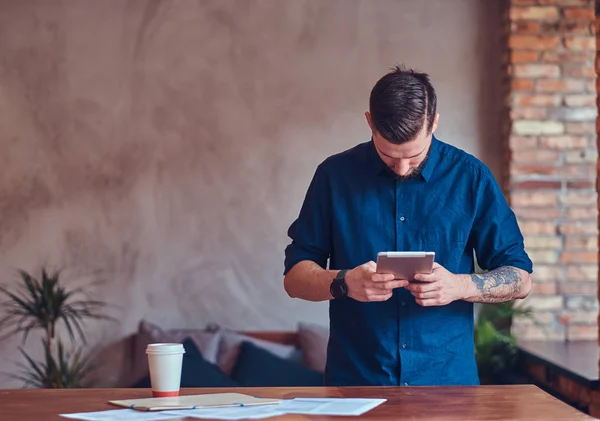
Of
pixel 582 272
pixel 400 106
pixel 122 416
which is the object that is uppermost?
pixel 400 106

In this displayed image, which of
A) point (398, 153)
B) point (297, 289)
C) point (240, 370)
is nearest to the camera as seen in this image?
point (398, 153)

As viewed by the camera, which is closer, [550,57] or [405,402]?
[405,402]

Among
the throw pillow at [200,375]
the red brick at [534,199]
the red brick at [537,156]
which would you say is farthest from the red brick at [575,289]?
the throw pillow at [200,375]

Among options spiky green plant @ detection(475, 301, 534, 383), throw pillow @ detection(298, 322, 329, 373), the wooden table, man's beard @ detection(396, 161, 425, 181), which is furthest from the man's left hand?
throw pillow @ detection(298, 322, 329, 373)

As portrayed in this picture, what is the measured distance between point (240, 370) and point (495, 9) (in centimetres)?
278

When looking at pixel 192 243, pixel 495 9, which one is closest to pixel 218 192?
pixel 192 243

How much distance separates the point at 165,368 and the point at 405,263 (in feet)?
2.20

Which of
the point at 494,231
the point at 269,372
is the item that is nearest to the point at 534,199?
the point at 269,372

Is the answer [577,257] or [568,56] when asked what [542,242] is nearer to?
[577,257]

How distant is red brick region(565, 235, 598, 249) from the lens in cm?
539

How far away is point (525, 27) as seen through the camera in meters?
5.37

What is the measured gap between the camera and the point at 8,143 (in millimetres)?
5621

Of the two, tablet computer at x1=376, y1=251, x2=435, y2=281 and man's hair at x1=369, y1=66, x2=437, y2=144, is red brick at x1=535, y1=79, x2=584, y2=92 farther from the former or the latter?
tablet computer at x1=376, y1=251, x2=435, y2=281

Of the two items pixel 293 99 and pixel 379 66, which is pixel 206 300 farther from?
pixel 379 66
